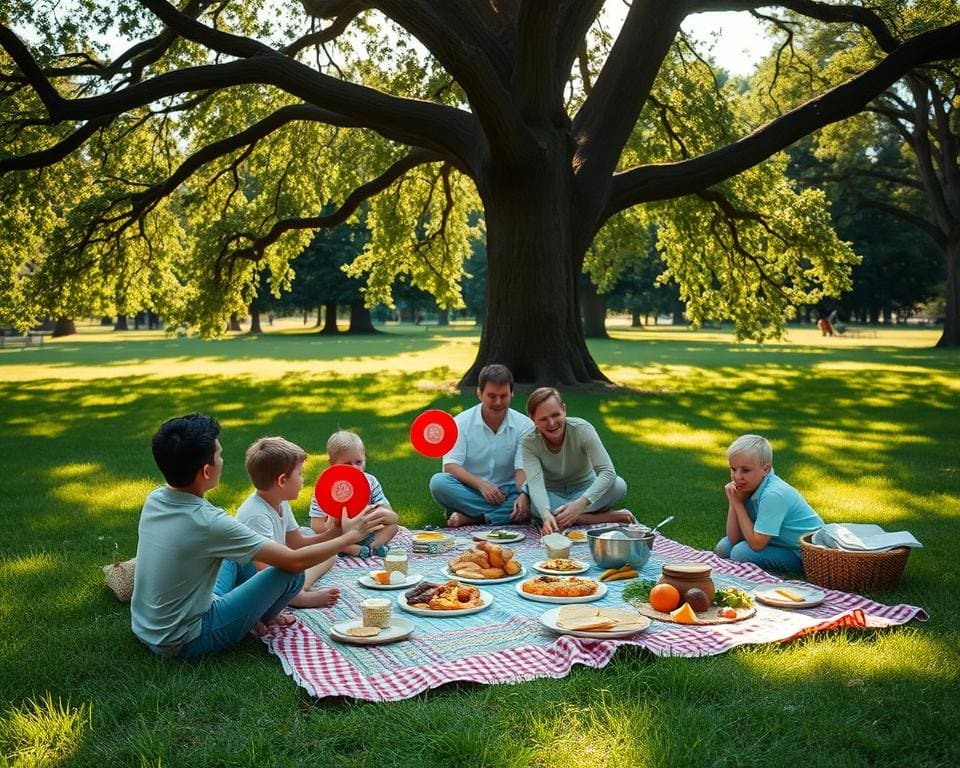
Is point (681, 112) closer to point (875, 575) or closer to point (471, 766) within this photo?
point (875, 575)

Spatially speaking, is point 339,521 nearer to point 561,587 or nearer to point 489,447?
point 561,587

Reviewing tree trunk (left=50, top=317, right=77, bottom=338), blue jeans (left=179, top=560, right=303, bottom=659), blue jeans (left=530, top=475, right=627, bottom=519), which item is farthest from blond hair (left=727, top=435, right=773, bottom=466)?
tree trunk (left=50, top=317, right=77, bottom=338)

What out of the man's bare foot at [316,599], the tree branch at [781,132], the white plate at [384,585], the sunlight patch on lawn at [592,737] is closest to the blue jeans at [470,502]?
the white plate at [384,585]

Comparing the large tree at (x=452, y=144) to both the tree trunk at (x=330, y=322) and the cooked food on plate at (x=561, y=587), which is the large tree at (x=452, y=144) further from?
the tree trunk at (x=330, y=322)

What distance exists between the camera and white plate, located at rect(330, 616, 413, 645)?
15.7 feet

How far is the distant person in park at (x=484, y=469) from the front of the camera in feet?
25.7

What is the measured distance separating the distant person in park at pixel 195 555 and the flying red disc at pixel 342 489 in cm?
56

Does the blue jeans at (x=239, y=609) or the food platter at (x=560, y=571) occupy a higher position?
the blue jeans at (x=239, y=609)

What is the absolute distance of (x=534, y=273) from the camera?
53.3ft

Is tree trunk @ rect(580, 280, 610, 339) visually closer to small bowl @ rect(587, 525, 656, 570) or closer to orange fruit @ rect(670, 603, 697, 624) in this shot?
small bowl @ rect(587, 525, 656, 570)

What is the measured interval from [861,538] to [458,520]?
3.40 metres

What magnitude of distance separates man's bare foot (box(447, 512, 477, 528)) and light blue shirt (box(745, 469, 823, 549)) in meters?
2.65

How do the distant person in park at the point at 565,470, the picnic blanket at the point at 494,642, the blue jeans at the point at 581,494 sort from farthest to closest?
the blue jeans at the point at 581,494
the distant person in park at the point at 565,470
the picnic blanket at the point at 494,642

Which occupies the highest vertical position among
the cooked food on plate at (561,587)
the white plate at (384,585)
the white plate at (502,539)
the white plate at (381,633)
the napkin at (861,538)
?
Result: the napkin at (861,538)
